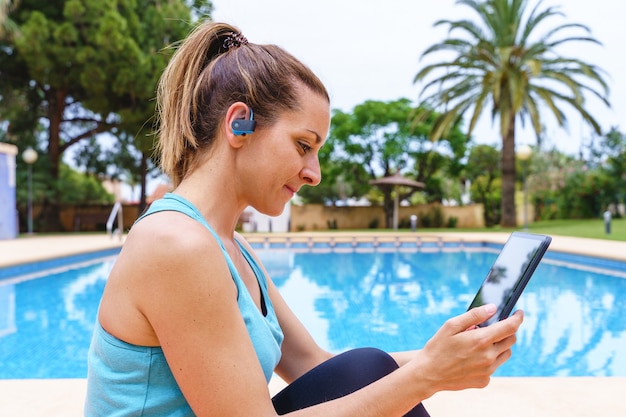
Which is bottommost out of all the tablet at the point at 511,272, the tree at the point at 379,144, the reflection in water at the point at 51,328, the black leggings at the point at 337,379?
the reflection in water at the point at 51,328

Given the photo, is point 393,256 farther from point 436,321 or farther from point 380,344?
point 380,344

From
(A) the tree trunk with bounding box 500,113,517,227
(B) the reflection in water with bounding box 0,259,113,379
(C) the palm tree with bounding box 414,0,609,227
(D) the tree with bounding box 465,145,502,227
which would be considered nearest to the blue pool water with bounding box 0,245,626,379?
(B) the reflection in water with bounding box 0,259,113,379

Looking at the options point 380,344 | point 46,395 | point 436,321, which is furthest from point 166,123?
point 436,321

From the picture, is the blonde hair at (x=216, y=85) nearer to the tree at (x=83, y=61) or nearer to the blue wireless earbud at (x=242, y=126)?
the blue wireless earbud at (x=242, y=126)

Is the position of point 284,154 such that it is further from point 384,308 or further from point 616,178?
point 616,178

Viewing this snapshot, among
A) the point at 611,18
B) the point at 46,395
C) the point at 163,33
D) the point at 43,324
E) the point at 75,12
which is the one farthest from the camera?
the point at 611,18

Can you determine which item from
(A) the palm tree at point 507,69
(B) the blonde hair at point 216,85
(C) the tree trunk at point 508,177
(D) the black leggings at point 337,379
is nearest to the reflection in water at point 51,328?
(D) the black leggings at point 337,379

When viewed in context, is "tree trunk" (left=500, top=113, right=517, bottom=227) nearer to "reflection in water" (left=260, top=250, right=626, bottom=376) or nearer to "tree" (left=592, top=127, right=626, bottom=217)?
"tree" (left=592, top=127, right=626, bottom=217)

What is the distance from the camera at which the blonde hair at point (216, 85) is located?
1.04m

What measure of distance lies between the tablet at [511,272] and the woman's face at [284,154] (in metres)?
0.44

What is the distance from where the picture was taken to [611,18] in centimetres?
2353

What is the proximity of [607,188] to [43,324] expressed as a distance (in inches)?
861

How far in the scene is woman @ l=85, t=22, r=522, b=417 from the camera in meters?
0.86

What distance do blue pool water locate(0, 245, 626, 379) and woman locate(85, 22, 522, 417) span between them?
370 centimetres
